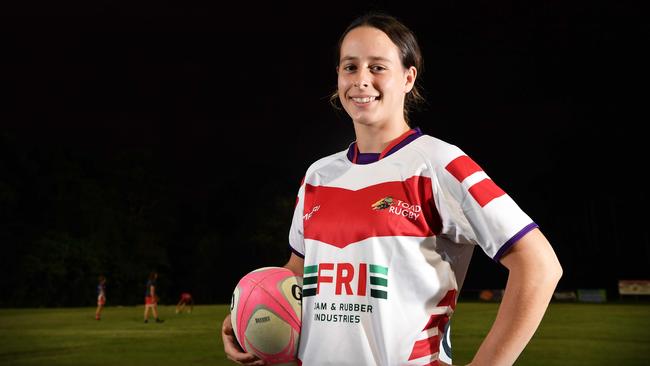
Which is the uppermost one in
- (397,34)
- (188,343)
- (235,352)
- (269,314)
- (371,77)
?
(397,34)

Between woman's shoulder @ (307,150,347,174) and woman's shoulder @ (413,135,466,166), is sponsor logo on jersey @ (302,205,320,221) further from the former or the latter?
woman's shoulder @ (413,135,466,166)

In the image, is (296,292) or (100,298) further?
(100,298)

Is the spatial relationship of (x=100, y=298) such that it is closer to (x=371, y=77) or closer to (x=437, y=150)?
(x=371, y=77)

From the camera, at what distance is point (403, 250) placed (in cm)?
261

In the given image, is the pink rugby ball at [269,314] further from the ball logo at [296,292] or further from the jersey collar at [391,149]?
the jersey collar at [391,149]

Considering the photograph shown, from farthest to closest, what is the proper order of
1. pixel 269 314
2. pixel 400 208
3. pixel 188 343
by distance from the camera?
1. pixel 188 343
2. pixel 269 314
3. pixel 400 208

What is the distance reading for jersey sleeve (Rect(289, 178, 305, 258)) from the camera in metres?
3.20

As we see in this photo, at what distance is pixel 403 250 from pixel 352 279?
0.73 feet

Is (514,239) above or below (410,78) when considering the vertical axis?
below

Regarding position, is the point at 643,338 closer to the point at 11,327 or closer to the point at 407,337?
the point at 407,337

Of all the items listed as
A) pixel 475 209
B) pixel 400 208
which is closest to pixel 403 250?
pixel 400 208

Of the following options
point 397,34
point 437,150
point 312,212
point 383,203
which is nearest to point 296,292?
point 312,212

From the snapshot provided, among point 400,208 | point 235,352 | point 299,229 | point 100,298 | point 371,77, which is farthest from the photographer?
point 100,298

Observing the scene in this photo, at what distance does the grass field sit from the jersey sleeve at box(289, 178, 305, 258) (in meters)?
8.49
